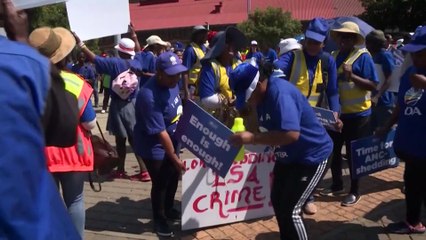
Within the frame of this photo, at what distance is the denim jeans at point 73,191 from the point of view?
135 inches

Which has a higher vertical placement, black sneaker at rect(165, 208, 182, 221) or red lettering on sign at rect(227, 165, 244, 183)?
red lettering on sign at rect(227, 165, 244, 183)

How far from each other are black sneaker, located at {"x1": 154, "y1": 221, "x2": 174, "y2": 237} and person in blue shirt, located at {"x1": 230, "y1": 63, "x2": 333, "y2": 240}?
4.14 ft

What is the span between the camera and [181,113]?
4617 millimetres

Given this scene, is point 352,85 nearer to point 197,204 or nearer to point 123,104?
point 197,204

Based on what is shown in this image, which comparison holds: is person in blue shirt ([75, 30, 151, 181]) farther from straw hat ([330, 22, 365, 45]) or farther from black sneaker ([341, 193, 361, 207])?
straw hat ([330, 22, 365, 45])

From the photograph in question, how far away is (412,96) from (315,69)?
0.98 m

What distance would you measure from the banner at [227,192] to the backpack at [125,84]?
2180 mm

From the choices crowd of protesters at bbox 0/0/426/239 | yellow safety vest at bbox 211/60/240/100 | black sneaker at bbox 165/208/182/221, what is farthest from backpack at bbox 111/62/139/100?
black sneaker at bbox 165/208/182/221

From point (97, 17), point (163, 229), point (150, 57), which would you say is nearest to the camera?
point (163, 229)

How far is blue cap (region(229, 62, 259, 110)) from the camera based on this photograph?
3.23 metres

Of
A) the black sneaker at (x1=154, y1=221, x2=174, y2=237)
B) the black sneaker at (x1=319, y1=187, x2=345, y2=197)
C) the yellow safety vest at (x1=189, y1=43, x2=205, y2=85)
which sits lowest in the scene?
the black sneaker at (x1=319, y1=187, x2=345, y2=197)

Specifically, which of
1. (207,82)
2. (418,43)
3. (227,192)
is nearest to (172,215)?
(227,192)

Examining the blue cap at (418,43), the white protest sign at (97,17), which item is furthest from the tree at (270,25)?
the blue cap at (418,43)

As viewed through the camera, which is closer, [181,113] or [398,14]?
[181,113]
